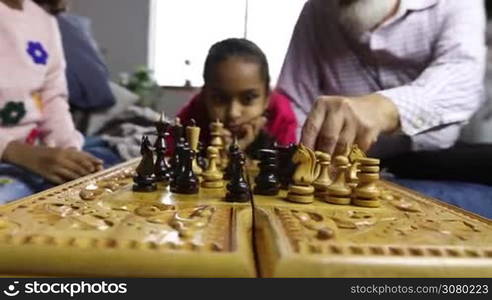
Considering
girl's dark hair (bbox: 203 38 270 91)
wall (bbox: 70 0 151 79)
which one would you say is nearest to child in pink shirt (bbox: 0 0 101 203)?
wall (bbox: 70 0 151 79)

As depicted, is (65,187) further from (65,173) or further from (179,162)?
(65,173)

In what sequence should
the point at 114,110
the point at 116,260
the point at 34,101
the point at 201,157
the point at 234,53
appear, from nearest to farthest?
the point at 116,260
the point at 201,157
the point at 234,53
the point at 34,101
the point at 114,110

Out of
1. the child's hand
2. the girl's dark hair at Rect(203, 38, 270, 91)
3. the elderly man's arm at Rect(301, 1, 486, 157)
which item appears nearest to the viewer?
the elderly man's arm at Rect(301, 1, 486, 157)

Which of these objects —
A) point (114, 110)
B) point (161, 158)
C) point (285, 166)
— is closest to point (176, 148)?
point (161, 158)

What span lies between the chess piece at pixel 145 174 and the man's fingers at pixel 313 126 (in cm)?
18

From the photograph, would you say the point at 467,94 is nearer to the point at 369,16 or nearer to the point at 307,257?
the point at 369,16

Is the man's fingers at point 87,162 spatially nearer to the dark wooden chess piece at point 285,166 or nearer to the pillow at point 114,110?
the dark wooden chess piece at point 285,166

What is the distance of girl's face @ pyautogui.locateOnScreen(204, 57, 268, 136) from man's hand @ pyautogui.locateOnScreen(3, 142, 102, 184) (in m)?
0.23

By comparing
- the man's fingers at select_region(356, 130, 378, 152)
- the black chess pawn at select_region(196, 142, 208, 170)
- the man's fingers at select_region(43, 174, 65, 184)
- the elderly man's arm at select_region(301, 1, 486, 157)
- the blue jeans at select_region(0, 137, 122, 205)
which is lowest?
the blue jeans at select_region(0, 137, 122, 205)

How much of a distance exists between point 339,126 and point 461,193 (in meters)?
0.26

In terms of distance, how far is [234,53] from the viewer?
0.78 meters

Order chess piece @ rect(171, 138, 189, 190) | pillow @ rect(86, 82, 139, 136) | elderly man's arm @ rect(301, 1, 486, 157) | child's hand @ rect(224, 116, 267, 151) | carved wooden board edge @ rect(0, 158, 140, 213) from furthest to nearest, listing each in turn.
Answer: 1. pillow @ rect(86, 82, 139, 136)
2. child's hand @ rect(224, 116, 267, 151)
3. elderly man's arm @ rect(301, 1, 486, 157)
4. chess piece @ rect(171, 138, 189, 190)
5. carved wooden board edge @ rect(0, 158, 140, 213)

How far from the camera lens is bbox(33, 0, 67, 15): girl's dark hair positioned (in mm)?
982

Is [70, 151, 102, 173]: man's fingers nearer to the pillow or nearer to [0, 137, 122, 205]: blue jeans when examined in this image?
[0, 137, 122, 205]: blue jeans
